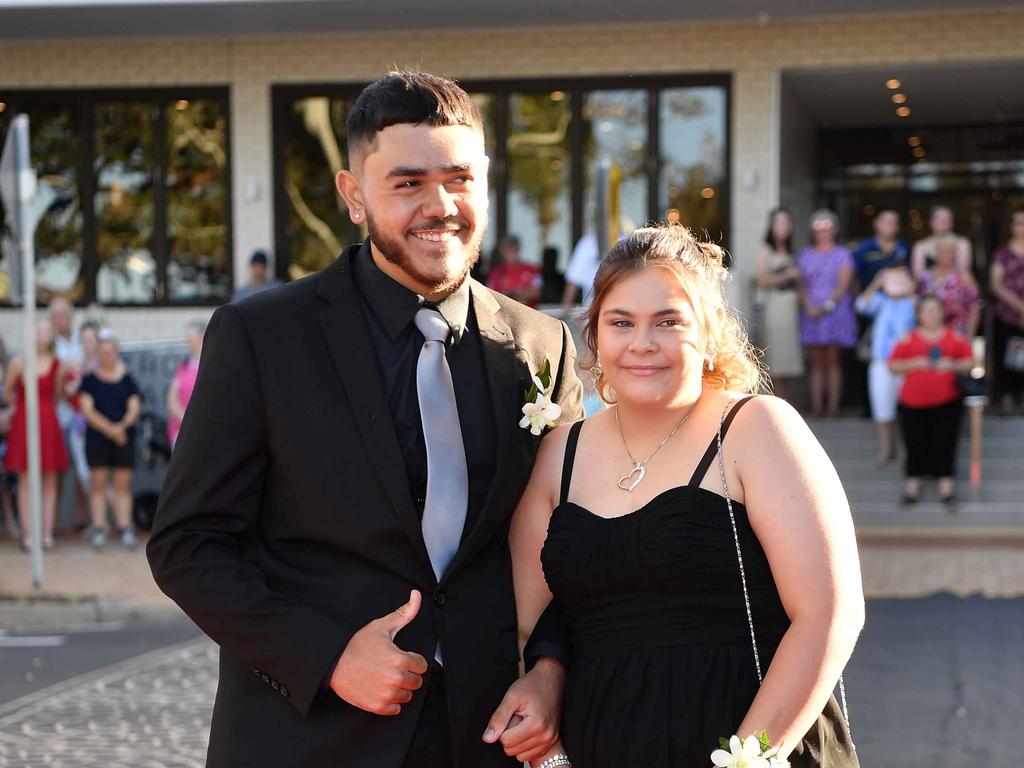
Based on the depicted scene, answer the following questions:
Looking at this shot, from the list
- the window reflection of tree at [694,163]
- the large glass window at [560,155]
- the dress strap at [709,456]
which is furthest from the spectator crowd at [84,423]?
the dress strap at [709,456]

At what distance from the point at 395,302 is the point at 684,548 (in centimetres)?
78

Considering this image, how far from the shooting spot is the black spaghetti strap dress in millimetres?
2846

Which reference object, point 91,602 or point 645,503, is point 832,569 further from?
point 91,602

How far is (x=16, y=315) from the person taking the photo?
57.6 ft

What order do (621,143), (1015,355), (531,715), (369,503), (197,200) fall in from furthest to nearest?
(197,200) < (621,143) < (1015,355) < (531,715) < (369,503)

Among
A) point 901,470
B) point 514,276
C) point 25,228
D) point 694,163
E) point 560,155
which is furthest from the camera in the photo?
point 560,155

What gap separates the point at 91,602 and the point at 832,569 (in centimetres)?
890

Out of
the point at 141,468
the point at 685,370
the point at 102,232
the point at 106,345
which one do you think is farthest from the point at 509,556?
the point at 102,232

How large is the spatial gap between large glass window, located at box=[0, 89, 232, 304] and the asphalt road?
Result: 826cm

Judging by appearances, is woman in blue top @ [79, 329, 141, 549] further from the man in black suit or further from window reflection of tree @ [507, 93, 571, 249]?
the man in black suit

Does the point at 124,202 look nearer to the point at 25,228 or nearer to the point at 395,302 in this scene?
the point at 25,228

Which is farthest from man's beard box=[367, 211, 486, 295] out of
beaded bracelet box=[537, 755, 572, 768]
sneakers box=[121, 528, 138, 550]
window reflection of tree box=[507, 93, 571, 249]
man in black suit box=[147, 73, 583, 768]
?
window reflection of tree box=[507, 93, 571, 249]

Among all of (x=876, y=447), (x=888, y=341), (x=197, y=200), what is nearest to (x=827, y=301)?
(x=888, y=341)

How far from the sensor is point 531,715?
2889 millimetres
